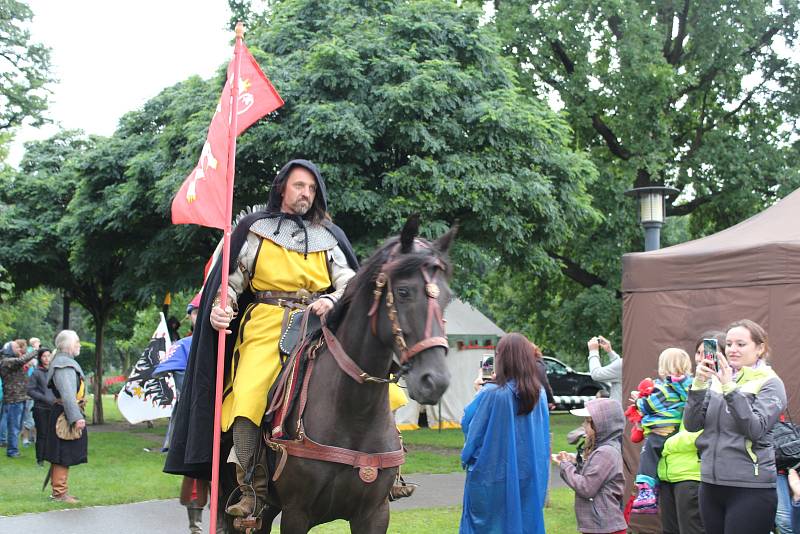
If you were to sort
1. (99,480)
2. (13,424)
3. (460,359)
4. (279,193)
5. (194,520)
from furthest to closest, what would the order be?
(460,359), (13,424), (99,480), (194,520), (279,193)

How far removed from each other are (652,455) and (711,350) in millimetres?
2349

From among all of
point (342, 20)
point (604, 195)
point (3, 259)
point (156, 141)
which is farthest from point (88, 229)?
point (604, 195)

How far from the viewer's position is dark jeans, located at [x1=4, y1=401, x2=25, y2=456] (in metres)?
16.8

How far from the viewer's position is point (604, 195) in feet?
74.8

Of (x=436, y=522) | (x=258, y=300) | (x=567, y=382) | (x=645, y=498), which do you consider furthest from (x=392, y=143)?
(x=567, y=382)

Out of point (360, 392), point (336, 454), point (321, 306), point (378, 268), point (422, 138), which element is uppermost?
point (422, 138)

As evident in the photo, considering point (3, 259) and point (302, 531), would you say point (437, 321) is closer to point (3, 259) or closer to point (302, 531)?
point (302, 531)

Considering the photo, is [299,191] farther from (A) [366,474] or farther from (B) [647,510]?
(B) [647,510]

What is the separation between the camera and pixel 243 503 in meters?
4.83

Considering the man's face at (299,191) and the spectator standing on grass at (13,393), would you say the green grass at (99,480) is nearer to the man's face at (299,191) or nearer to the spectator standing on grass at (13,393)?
the spectator standing on grass at (13,393)

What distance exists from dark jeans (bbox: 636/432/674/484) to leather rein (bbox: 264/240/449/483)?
318cm

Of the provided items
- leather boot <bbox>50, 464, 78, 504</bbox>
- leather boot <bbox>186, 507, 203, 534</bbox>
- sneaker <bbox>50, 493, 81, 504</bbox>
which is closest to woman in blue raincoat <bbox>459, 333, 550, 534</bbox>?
leather boot <bbox>186, 507, 203, 534</bbox>

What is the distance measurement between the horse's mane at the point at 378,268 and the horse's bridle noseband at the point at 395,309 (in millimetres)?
26

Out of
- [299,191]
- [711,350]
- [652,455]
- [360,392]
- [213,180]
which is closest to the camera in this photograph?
[360,392]
